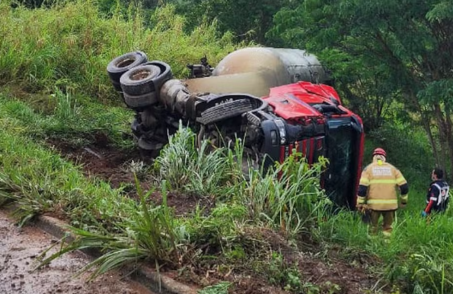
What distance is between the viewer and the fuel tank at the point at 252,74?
320 inches

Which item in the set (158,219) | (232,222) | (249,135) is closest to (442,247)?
(232,222)

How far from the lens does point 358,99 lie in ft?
44.1

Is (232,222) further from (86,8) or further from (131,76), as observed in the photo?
(86,8)

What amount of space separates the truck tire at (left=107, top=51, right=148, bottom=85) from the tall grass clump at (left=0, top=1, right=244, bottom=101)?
1707 millimetres

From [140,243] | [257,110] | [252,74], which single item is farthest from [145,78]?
[140,243]

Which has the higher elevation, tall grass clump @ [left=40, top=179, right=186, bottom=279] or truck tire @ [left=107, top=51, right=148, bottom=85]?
tall grass clump @ [left=40, top=179, right=186, bottom=279]

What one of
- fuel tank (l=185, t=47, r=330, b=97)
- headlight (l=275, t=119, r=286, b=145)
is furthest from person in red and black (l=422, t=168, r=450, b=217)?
fuel tank (l=185, t=47, r=330, b=97)

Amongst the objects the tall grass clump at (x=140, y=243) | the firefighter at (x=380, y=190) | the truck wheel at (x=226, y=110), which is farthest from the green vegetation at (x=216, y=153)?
the firefighter at (x=380, y=190)

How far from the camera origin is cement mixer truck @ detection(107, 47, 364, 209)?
6391 millimetres

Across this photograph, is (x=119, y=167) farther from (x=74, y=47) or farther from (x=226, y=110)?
(x=74, y=47)

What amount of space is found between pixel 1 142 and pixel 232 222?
3218mm

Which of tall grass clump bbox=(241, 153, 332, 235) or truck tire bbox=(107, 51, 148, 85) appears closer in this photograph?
tall grass clump bbox=(241, 153, 332, 235)

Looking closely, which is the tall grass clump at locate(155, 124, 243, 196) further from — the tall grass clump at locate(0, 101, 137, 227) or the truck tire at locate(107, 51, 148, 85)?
the truck tire at locate(107, 51, 148, 85)

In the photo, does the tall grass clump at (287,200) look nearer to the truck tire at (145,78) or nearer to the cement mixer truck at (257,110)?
the cement mixer truck at (257,110)
